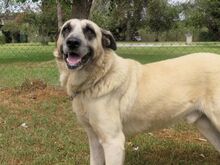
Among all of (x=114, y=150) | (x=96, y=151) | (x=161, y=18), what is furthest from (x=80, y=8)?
(x=161, y=18)

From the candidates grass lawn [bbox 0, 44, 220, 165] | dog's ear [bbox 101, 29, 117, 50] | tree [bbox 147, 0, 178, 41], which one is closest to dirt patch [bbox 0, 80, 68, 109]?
grass lawn [bbox 0, 44, 220, 165]

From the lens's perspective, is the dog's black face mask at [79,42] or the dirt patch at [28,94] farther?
the dirt patch at [28,94]

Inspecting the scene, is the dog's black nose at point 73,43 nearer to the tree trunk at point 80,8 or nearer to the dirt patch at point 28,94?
the dirt patch at point 28,94

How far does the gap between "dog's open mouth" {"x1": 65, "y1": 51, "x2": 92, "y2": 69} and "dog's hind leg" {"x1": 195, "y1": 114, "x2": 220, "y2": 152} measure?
1398mm

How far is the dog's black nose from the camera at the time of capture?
4.36m

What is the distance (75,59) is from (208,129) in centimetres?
173

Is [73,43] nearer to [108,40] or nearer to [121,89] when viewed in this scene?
[108,40]

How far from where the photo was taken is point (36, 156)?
19.2ft

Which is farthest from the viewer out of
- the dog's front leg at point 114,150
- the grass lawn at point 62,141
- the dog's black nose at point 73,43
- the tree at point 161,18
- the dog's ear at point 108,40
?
the tree at point 161,18

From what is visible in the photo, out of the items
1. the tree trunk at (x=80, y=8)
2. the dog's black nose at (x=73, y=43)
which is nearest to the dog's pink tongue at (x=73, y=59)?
the dog's black nose at (x=73, y=43)

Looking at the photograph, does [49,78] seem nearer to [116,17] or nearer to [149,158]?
[149,158]

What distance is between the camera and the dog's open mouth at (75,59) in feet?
14.5

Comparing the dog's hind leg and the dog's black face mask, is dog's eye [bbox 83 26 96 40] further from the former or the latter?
the dog's hind leg

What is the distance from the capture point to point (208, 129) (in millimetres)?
5289
